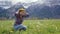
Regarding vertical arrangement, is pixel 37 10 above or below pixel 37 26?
above

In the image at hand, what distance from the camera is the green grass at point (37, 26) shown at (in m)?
1.69

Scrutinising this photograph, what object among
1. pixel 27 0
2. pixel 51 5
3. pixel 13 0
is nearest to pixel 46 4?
pixel 51 5

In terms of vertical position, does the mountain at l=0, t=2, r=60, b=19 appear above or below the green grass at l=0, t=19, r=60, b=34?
above

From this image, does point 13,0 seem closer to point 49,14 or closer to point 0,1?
point 0,1

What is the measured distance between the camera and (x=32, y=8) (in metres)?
1.72

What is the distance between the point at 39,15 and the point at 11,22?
8.6 inches

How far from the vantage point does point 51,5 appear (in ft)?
5.66

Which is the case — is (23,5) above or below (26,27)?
above

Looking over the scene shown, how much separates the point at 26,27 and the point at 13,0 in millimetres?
227

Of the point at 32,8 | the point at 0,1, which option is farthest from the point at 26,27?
the point at 0,1

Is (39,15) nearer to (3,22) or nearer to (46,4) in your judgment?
(46,4)

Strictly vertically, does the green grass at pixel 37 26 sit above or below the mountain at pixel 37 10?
below

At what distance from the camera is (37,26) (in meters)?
1.71

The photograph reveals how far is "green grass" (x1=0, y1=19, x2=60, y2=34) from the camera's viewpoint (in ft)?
5.54
